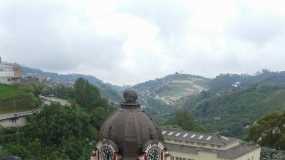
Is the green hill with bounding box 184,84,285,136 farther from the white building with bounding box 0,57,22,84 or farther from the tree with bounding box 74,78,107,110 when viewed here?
the white building with bounding box 0,57,22,84

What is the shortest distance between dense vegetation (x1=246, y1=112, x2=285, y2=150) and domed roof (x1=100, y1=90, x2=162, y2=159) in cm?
5897

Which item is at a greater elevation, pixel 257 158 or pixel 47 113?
pixel 47 113

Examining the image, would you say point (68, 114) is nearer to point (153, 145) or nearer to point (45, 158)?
point (45, 158)

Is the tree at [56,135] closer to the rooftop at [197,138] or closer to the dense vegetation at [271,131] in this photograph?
the rooftop at [197,138]

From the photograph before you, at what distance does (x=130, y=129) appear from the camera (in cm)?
2969

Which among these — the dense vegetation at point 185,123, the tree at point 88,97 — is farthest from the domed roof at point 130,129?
the tree at point 88,97

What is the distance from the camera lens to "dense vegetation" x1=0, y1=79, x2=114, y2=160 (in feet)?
227

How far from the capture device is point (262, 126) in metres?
89.6

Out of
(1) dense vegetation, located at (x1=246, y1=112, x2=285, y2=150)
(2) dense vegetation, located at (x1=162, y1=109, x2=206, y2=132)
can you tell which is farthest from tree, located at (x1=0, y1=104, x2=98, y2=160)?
(1) dense vegetation, located at (x1=246, y1=112, x2=285, y2=150)

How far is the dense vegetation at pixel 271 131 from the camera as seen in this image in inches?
3404

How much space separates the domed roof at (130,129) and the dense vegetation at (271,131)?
59.0m

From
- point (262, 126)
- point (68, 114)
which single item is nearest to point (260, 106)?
point (262, 126)

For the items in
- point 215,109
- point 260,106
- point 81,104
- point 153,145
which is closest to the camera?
point 153,145

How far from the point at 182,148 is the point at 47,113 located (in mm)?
21656
